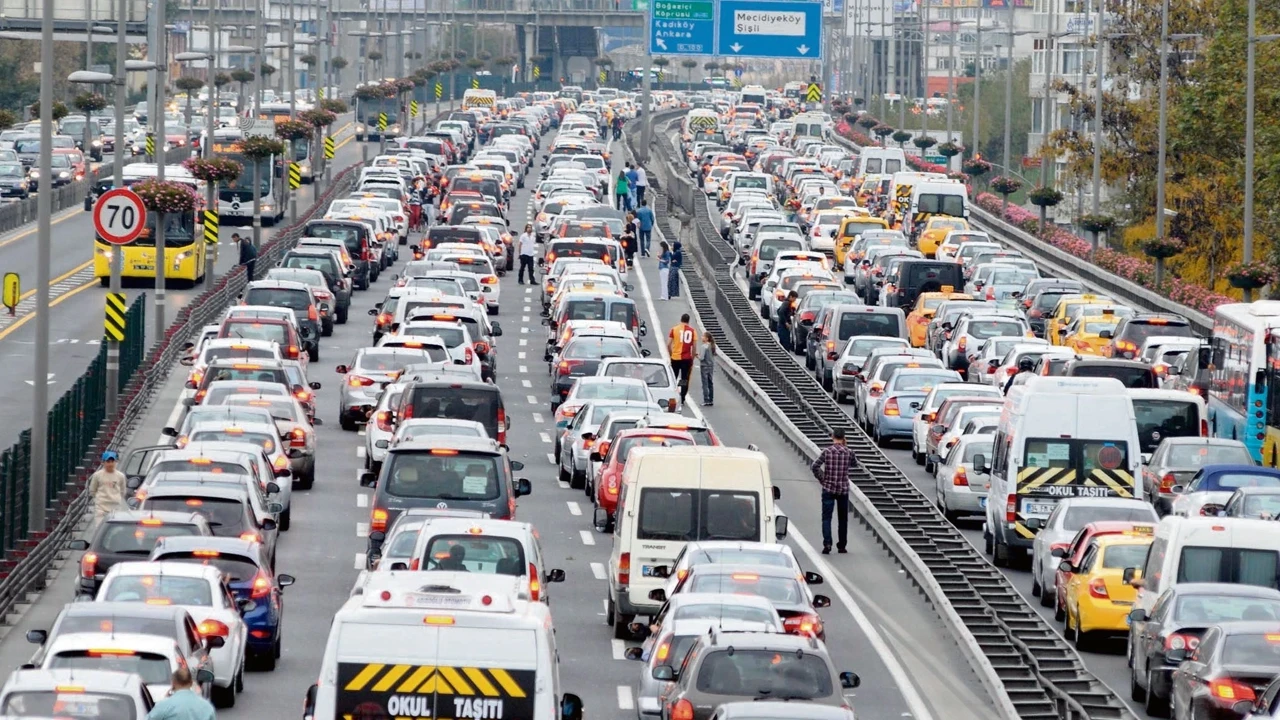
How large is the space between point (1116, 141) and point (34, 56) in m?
79.4

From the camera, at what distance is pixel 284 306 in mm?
50125

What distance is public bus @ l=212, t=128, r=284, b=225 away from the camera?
7838cm

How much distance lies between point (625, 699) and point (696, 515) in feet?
10.6

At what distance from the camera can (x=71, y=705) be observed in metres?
16.8

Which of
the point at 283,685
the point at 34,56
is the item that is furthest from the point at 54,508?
the point at 34,56

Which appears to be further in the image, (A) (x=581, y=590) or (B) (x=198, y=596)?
(A) (x=581, y=590)

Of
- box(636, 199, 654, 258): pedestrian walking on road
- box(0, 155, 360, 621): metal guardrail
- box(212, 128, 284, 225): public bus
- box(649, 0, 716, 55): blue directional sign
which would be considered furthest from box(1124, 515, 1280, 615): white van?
box(649, 0, 716, 55): blue directional sign

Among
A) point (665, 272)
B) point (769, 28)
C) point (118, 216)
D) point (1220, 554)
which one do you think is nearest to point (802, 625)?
point (1220, 554)

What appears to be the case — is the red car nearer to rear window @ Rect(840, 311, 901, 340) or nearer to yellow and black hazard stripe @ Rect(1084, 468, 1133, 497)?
yellow and black hazard stripe @ Rect(1084, 468, 1133, 497)

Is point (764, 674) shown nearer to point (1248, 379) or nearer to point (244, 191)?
point (1248, 379)

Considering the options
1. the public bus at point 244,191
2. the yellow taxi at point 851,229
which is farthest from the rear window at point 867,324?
the public bus at point 244,191

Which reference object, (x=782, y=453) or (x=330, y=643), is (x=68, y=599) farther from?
(x=782, y=453)

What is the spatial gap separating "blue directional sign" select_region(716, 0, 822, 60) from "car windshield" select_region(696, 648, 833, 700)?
8697 centimetres

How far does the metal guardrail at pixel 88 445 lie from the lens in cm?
2836
